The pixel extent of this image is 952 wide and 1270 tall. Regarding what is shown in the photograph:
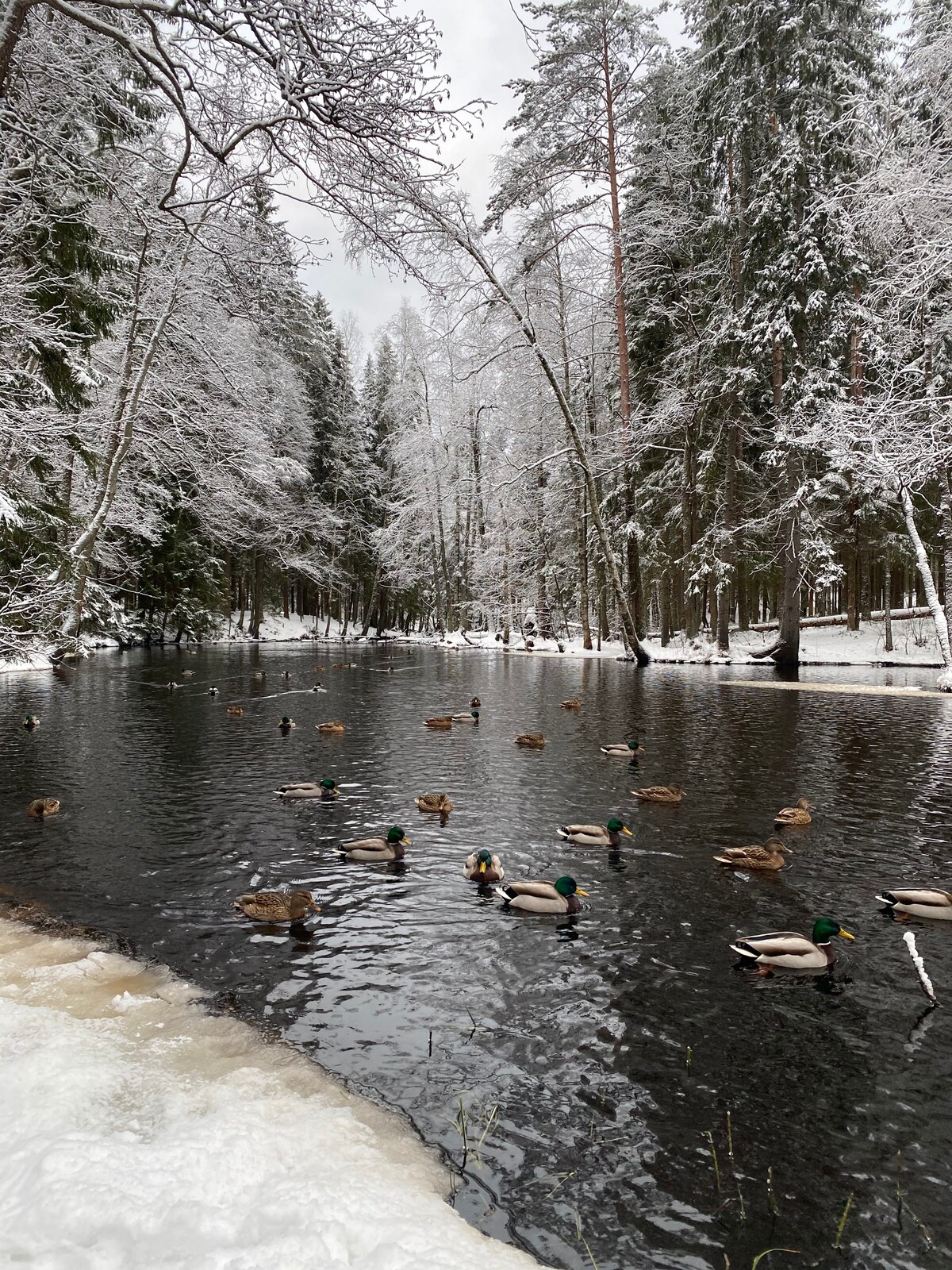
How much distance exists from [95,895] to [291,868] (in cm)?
186

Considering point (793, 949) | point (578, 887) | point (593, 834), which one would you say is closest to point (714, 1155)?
point (793, 949)

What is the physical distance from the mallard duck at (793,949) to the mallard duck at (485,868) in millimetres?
2442

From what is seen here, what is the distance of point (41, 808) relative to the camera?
9.20 m

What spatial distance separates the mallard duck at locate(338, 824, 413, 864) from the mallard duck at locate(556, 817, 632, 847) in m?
1.99

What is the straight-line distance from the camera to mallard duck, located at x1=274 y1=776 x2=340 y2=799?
10.4 m

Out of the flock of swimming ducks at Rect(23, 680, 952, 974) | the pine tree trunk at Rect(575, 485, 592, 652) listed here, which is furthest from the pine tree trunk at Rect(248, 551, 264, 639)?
the flock of swimming ducks at Rect(23, 680, 952, 974)

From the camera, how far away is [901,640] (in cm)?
3322

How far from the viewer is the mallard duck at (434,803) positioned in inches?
386

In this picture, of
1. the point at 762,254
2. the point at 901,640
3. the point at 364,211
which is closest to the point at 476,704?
the point at 364,211

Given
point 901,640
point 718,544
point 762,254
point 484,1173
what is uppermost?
point 762,254

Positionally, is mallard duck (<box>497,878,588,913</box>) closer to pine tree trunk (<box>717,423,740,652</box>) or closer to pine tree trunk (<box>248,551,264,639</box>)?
pine tree trunk (<box>717,423,740,652</box>)

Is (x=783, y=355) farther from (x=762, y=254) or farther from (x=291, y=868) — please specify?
(x=291, y=868)

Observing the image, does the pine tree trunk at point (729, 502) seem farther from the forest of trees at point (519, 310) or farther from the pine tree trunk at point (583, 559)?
the pine tree trunk at point (583, 559)

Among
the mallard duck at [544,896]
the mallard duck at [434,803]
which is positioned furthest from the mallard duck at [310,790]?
the mallard duck at [544,896]
